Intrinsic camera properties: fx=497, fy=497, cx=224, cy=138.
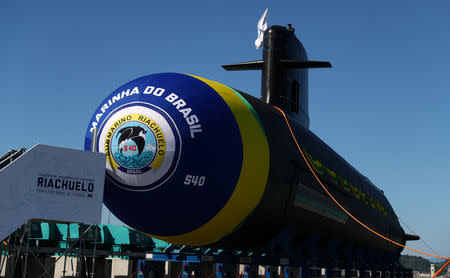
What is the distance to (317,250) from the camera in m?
13.4

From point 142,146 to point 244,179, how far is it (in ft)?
6.60

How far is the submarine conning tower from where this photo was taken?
15.5 metres

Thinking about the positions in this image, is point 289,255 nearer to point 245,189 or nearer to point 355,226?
point 245,189

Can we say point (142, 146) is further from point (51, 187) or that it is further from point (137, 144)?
point (51, 187)

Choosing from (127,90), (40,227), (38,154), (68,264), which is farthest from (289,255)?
(68,264)

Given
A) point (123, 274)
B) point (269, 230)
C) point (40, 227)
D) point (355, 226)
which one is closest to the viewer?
point (269, 230)

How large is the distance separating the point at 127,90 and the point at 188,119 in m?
1.56

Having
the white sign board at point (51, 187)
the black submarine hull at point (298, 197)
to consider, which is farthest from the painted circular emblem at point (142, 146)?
the black submarine hull at point (298, 197)

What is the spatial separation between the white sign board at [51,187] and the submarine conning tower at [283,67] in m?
7.21

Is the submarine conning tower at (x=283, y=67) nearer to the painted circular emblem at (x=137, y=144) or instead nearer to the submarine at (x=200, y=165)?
the submarine at (x=200, y=165)

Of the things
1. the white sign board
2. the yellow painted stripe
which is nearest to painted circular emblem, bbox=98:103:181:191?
the white sign board

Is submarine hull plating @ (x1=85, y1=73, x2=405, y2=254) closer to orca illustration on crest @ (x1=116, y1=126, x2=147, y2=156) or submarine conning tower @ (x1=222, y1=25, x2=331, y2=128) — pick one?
orca illustration on crest @ (x1=116, y1=126, x2=147, y2=156)

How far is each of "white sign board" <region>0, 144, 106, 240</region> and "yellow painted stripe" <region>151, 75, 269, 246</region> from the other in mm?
1891

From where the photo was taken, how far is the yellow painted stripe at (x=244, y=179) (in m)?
9.47
